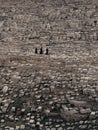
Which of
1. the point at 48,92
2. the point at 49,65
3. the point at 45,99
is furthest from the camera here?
the point at 49,65

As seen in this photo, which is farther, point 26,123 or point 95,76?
point 95,76

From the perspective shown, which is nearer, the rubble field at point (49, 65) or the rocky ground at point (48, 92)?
the rocky ground at point (48, 92)

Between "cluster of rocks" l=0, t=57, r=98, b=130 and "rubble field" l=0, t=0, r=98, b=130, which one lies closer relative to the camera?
"cluster of rocks" l=0, t=57, r=98, b=130

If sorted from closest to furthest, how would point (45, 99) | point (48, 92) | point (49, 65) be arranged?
point (45, 99)
point (48, 92)
point (49, 65)

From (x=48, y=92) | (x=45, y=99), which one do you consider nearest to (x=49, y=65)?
(x=48, y=92)

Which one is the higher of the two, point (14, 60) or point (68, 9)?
point (68, 9)

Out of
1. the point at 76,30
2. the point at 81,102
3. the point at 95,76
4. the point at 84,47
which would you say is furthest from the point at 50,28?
the point at 81,102

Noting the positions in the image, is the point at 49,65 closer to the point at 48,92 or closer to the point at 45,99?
the point at 48,92

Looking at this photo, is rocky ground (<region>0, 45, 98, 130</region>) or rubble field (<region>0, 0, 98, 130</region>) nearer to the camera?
rocky ground (<region>0, 45, 98, 130</region>)

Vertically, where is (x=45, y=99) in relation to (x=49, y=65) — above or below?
below

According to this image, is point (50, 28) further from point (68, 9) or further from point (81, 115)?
point (81, 115)

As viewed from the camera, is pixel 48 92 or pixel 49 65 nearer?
pixel 48 92
